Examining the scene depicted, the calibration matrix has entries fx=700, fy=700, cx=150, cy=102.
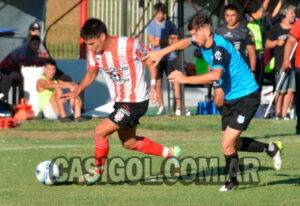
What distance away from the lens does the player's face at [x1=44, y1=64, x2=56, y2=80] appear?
51.4 feet

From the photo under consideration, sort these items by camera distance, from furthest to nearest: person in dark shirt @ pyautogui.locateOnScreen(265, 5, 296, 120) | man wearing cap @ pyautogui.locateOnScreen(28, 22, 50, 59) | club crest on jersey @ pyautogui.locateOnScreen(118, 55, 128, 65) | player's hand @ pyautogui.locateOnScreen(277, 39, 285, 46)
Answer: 1. man wearing cap @ pyautogui.locateOnScreen(28, 22, 50, 59)
2. person in dark shirt @ pyautogui.locateOnScreen(265, 5, 296, 120)
3. player's hand @ pyautogui.locateOnScreen(277, 39, 285, 46)
4. club crest on jersey @ pyautogui.locateOnScreen(118, 55, 128, 65)

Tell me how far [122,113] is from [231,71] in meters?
1.33

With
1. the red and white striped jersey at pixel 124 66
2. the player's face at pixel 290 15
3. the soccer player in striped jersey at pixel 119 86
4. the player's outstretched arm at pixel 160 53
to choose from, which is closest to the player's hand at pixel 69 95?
the soccer player in striped jersey at pixel 119 86

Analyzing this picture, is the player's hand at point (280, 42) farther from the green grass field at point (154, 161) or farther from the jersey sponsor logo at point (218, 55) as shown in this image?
the jersey sponsor logo at point (218, 55)

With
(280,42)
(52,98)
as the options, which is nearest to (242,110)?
(280,42)

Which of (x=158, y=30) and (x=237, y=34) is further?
(x=158, y=30)

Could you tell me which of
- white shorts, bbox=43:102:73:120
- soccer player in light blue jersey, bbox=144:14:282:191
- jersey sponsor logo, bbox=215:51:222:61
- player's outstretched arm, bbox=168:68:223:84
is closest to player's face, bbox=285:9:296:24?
white shorts, bbox=43:102:73:120

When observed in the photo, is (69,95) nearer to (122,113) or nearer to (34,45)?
(122,113)

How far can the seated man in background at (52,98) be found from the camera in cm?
1548

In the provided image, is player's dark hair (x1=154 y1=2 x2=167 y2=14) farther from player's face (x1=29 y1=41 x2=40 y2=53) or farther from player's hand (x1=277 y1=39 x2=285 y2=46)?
player's face (x1=29 y1=41 x2=40 y2=53)

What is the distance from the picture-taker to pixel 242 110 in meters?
7.56

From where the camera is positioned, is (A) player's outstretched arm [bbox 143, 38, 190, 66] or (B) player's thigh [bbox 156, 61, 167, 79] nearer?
(A) player's outstretched arm [bbox 143, 38, 190, 66]

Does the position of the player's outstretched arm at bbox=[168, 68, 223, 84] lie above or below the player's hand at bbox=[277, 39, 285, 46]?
above

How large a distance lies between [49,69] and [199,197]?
9363mm
